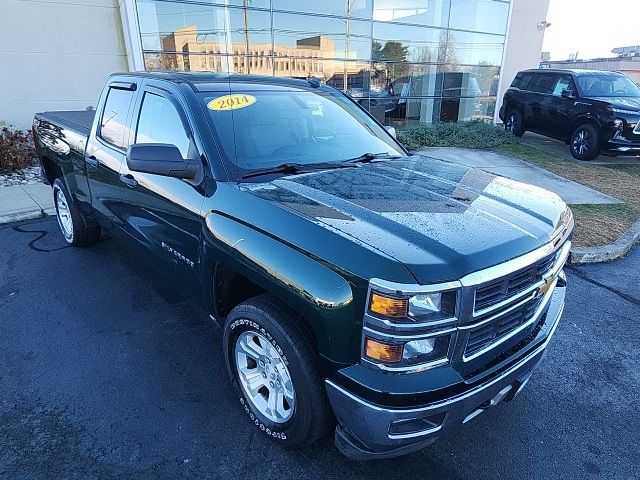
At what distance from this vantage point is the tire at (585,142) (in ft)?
32.8

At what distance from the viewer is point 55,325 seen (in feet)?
11.5

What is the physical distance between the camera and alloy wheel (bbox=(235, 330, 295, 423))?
228 centimetres

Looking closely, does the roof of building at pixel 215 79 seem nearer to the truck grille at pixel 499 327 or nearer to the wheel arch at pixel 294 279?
the wheel arch at pixel 294 279

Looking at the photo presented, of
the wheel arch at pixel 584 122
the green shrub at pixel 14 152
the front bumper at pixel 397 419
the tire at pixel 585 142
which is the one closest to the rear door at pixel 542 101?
the wheel arch at pixel 584 122

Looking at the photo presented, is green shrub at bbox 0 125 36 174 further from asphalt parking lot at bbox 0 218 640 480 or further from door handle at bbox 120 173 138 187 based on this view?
door handle at bbox 120 173 138 187

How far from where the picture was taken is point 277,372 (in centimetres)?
232

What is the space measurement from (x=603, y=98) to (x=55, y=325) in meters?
11.5

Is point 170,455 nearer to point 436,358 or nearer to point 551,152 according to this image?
point 436,358

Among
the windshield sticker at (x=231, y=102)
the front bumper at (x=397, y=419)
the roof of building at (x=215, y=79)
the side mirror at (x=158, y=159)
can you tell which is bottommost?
the front bumper at (x=397, y=419)

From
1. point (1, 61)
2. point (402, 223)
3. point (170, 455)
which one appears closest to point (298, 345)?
point (402, 223)

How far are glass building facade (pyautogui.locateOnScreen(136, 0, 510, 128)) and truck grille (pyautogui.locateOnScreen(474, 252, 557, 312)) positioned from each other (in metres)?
10.8

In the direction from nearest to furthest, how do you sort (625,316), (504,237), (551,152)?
(504,237), (625,316), (551,152)

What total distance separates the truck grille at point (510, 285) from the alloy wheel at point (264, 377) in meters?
0.97

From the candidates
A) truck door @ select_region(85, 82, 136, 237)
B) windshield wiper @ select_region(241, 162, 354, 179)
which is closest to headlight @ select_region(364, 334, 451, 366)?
windshield wiper @ select_region(241, 162, 354, 179)
